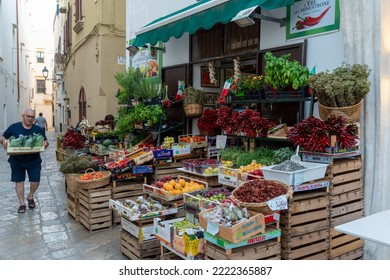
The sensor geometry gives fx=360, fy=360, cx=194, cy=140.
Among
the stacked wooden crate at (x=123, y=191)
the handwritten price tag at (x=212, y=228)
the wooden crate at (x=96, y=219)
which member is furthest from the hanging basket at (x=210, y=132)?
the handwritten price tag at (x=212, y=228)

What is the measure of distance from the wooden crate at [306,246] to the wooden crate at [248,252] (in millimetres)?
256

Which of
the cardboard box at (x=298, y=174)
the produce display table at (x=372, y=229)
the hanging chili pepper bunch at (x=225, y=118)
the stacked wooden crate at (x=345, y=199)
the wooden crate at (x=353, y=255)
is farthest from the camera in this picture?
the hanging chili pepper bunch at (x=225, y=118)

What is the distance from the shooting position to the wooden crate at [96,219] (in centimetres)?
552

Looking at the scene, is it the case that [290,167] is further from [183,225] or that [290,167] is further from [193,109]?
[193,109]

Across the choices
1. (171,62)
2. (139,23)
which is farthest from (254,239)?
(139,23)

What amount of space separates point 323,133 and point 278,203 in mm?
1011

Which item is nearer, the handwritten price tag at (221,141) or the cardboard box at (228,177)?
the cardboard box at (228,177)

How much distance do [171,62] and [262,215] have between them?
5.48 metres

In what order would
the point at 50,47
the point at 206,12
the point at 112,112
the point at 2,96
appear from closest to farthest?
the point at 206,12 → the point at 112,112 → the point at 2,96 → the point at 50,47

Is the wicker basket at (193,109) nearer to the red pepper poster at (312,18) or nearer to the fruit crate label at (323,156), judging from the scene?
the red pepper poster at (312,18)

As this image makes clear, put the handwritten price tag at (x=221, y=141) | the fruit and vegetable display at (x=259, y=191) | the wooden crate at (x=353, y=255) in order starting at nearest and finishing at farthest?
1. the fruit and vegetable display at (x=259, y=191)
2. the wooden crate at (x=353, y=255)
3. the handwritten price tag at (x=221, y=141)

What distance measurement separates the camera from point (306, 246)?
391cm

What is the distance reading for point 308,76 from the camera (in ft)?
14.6

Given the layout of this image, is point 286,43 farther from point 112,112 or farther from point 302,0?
point 112,112
